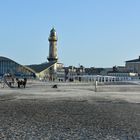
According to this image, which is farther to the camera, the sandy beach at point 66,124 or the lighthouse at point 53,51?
the lighthouse at point 53,51

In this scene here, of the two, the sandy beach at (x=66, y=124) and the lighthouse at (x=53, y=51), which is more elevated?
the lighthouse at (x=53, y=51)

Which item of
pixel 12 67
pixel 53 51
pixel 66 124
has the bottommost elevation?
pixel 66 124

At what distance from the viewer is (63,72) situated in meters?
148

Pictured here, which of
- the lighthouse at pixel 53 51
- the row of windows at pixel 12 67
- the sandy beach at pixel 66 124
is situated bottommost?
the sandy beach at pixel 66 124

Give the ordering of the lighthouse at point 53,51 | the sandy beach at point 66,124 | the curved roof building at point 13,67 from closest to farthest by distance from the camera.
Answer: the sandy beach at point 66,124, the curved roof building at point 13,67, the lighthouse at point 53,51

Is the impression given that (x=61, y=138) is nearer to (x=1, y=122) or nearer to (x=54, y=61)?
(x=1, y=122)

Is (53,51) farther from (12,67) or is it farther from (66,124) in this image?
(66,124)

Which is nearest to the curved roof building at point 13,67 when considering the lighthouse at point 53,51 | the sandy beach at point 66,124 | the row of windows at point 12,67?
the row of windows at point 12,67

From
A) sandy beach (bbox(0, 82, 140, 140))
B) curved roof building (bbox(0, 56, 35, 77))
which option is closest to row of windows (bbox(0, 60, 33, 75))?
curved roof building (bbox(0, 56, 35, 77))

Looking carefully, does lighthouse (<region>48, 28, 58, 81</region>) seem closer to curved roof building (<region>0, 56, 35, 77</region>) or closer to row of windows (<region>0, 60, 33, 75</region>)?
curved roof building (<region>0, 56, 35, 77</region>)

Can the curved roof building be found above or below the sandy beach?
above

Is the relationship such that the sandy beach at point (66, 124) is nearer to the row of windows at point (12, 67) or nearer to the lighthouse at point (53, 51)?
the row of windows at point (12, 67)

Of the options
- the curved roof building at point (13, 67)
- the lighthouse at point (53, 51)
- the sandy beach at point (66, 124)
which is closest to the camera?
the sandy beach at point (66, 124)

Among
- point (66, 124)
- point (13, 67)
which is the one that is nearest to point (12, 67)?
point (13, 67)
